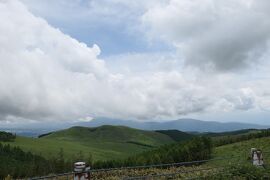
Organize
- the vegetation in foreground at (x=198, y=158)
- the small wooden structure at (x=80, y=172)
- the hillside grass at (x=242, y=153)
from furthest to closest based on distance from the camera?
the hillside grass at (x=242, y=153) < the vegetation in foreground at (x=198, y=158) < the small wooden structure at (x=80, y=172)

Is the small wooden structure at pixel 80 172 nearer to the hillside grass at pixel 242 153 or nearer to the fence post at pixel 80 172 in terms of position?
the fence post at pixel 80 172

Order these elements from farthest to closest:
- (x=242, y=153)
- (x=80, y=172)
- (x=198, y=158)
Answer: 1. (x=198, y=158)
2. (x=242, y=153)
3. (x=80, y=172)

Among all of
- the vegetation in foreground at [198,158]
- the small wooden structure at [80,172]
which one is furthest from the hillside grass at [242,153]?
the small wooden structure at [80,172]

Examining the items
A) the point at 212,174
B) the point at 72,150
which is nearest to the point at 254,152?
the point at 212,174

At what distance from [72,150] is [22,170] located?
7695 cm

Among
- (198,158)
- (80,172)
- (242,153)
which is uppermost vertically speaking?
(80,172)

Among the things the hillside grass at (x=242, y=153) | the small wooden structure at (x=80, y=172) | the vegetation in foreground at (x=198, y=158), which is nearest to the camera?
the small wooden structure at (x=80, y=172)

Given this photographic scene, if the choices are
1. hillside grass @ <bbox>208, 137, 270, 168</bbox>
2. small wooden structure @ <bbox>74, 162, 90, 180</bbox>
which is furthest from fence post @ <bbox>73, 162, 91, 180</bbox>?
hillside grass @ <bbox>208, 137, 270, 168</bbox>

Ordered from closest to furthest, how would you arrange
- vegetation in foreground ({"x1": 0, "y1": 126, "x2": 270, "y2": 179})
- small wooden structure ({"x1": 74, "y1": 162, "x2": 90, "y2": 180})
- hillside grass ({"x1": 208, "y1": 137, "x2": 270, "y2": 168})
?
1. small wooden structure ({"x1": 74, "y1": 162, "x2": 90, "y2": 180})
2. vegetation in foreground ({"x1": 0, "y1": 126, "x2": 270, "y2": 179})
3. hillside grass ({"x1": 208, "y1": 137, "x2": 270, "y2": 168})

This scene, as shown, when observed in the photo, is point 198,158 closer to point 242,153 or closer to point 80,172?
point 242,153

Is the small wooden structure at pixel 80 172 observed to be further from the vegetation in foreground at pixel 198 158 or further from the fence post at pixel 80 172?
the vegetation in foreground at pixel 198 158

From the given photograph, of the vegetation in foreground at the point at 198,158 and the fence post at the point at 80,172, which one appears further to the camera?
the vegetation in foreground at the point at 198,158

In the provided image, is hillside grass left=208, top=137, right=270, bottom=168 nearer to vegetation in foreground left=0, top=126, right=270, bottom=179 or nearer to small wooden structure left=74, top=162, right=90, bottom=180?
vegetation in foreground left=0, top=126, right=270, bottom=179

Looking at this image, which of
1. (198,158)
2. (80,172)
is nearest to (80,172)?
(80,172)
